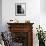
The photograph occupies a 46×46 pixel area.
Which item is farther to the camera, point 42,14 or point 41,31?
point 42,14

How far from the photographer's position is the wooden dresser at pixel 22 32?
17.9ft

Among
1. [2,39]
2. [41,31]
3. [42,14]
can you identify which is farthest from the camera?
[42,14]

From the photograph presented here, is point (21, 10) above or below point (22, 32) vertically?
above

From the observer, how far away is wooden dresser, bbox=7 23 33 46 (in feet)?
17.9

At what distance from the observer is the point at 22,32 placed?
5.52 metres

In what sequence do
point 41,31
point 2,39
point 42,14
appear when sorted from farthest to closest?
1. point 42,14
2. point 41,31
3. point 2,39

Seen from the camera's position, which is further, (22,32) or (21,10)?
(21,10)

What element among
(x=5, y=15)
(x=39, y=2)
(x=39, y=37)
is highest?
(x=39, y=2)

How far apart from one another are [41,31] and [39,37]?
0.24m

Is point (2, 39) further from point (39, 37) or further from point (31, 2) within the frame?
point (31, 2)

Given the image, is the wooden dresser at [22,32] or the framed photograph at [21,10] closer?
the wooden dresser at [22,32]

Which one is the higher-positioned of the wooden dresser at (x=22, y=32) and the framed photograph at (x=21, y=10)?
the framed photograph at (x=21, y=10)

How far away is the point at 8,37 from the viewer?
14.5 feet

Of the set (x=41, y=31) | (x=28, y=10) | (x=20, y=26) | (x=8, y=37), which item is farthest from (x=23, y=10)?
(x=8, y=37)
